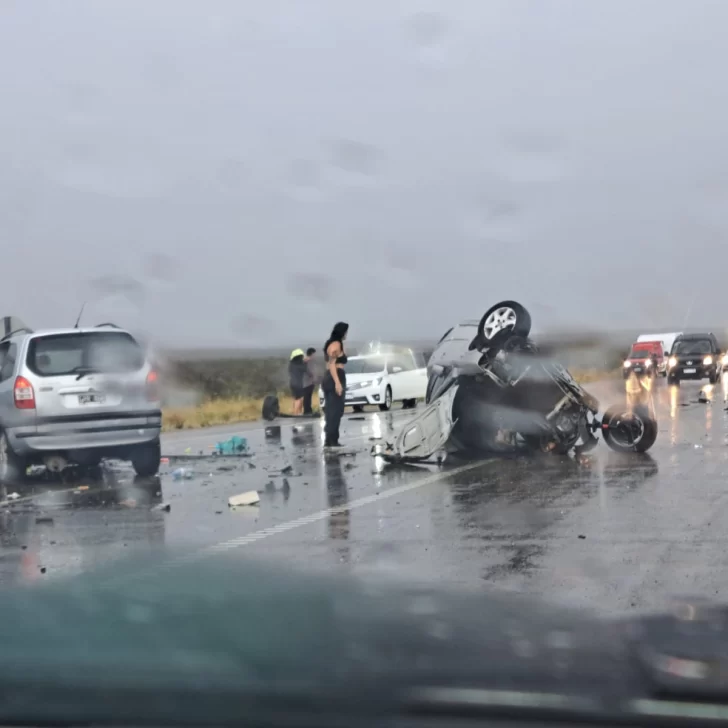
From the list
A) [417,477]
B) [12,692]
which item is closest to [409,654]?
[12,692]

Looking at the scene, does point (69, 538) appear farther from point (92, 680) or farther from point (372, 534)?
point (92, 680)

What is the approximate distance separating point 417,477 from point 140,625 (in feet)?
35.6

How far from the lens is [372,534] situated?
957cm

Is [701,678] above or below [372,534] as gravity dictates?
above

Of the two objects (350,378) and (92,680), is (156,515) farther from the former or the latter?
(350,378)

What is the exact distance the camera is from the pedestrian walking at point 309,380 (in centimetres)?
2883

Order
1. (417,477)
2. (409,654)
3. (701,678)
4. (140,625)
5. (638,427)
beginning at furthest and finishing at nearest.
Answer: (638,427) < (417,477) < (140,625) < (409,654) < (701,678)

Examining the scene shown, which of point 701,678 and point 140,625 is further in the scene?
point 140,625

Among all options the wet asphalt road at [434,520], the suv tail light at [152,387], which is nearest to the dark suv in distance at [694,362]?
the wet asphalt road at [434,520]

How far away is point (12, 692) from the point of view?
258cm

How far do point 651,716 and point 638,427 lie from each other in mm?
13890

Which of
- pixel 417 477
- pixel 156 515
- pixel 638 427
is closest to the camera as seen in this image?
pixel 156 515

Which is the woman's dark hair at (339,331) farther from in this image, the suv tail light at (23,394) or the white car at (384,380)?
the white car at (384,380)

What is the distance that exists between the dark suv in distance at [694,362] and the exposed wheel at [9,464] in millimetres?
30218
